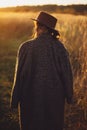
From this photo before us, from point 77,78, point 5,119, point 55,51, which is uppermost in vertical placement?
point 55,51

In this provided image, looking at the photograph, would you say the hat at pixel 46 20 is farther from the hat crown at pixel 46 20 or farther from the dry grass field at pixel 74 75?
the dry grass field at pixel 74 75

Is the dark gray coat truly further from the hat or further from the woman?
the hat

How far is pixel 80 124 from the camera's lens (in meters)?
6.98

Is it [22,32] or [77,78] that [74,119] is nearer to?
[77,78]

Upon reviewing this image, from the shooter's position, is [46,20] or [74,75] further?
[74,75]

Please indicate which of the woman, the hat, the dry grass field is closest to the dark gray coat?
the woman

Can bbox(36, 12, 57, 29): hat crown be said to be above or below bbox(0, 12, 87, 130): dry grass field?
above

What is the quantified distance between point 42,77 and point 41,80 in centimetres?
4

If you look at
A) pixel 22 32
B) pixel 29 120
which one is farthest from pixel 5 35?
pixel 29 120

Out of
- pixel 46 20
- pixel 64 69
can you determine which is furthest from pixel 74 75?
pixel 46 20

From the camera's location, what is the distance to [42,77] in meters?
5.24

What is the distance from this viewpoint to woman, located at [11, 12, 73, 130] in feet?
17.1

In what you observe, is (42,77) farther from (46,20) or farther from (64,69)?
(46,20)

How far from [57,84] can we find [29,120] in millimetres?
577
